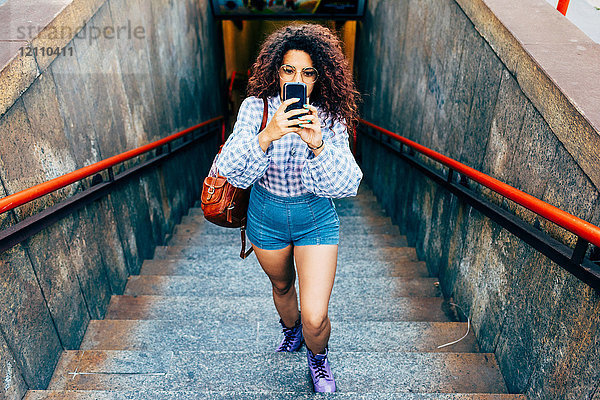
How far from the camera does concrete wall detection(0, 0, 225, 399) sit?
1.85 meters

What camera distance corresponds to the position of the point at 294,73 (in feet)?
5.04

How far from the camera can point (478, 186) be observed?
249cm

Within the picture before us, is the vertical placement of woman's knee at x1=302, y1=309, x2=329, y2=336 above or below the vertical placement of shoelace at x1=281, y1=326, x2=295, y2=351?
above

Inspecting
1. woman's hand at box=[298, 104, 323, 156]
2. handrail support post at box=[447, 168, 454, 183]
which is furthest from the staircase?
woman's hand at box=[298, 104, 323, 156]

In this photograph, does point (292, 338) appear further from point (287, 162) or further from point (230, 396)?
point (287, 162)

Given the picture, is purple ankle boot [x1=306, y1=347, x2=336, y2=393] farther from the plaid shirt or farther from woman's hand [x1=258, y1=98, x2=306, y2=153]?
woman's hand [x1=258, y1=98, x2=306, y2=153]

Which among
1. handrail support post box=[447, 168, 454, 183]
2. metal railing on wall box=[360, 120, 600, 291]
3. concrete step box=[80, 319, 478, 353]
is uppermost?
metal railing on wall box=[360, 120, 600, 291]

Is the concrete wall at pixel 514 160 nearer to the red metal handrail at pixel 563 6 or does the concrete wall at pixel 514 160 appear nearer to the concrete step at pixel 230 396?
the red metal handrail at pixel 563 6

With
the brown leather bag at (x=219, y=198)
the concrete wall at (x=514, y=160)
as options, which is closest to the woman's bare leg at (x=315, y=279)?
the brown leather bag at (x=219, y=198)

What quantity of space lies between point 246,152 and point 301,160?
238mm

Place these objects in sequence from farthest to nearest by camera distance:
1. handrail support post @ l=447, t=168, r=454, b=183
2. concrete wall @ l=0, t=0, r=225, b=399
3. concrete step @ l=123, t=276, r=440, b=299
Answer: concrete step @ l=123, t=276, r=440, b=299 < handrail support post @ l=447, t=168, r=454, b=183 < concrete wall @ l=0, t=0, r=225, b=399

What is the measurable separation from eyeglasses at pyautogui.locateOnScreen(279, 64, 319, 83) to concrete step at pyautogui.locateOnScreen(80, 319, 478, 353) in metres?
1.63

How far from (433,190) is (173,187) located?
277 cm

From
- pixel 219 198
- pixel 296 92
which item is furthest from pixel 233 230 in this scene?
pixel 296 92
